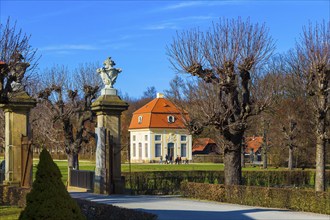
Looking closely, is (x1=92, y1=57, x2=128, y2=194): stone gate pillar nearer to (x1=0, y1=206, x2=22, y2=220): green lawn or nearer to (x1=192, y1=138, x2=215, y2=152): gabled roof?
(x1=0, y1=206, x2=22, y2=220): green lawn

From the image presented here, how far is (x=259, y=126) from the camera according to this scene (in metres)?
49.5

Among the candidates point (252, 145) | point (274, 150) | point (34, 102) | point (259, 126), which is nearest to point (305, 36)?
point (34, 102)

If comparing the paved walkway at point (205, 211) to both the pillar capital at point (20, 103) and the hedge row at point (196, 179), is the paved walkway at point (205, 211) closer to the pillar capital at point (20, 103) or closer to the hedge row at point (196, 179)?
the hedge row at point (196, 179)

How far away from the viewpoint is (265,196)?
16.0 meters

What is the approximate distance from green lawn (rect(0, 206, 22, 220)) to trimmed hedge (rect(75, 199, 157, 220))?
5.90 feet

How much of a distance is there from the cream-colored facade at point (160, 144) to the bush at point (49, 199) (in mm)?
61672

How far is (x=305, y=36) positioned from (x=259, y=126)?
29.0 meters

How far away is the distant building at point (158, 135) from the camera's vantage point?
229ft

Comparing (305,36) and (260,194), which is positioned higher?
(305,36)

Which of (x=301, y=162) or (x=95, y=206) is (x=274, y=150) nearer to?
(x=301, y=162)

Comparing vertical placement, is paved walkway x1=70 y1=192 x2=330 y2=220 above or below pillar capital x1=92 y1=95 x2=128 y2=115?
below

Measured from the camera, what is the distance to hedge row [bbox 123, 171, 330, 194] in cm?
2197

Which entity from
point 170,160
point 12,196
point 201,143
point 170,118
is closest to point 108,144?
point 12,196

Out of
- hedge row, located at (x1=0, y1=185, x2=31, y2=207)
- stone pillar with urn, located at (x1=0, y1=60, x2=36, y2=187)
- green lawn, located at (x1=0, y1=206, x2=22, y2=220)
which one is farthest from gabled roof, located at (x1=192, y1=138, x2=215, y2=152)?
green lawn, located at (x1=0, y1=206, x2=22, y2=220)
